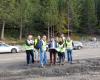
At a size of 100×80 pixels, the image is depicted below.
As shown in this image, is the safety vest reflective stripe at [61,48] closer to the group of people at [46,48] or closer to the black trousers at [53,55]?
the group of people at [46,48]

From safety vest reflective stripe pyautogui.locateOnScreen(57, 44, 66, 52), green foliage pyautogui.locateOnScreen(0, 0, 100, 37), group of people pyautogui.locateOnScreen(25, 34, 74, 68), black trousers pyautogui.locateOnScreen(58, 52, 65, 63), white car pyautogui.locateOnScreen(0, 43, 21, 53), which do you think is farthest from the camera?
A: green foliage pyautogui.locateOnScreen(0, 0, 100, 37)

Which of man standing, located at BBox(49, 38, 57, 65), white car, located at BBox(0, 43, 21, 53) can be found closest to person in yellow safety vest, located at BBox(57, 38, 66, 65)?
man standing, located at BBox(49, 38, 57, 65)

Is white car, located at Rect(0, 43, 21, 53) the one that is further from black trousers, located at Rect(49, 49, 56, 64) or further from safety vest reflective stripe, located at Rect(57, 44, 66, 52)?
safety vest reflective stripe, located at Rect(57, 44, 66, 52)

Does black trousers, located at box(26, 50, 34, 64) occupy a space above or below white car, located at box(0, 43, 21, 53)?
below

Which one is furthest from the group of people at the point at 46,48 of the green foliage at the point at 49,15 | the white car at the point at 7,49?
the green foliage at the point at 49,15

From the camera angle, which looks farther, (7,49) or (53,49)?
(7,49)

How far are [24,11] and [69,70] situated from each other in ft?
164

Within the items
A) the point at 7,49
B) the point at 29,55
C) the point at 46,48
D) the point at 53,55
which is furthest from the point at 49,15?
the point at 29,55

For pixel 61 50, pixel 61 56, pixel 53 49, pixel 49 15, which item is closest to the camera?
pixel 53 49

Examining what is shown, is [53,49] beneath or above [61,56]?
above

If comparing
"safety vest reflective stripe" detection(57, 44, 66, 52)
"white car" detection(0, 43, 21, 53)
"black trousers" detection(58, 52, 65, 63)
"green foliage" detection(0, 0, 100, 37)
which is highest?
"green foliage" detection(0, 0, 100, 37)

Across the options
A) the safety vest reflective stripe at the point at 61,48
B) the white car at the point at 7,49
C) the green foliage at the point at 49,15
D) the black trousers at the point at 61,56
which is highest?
the green foliage at the point at 49,15

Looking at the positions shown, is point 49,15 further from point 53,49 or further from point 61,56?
point 53,49

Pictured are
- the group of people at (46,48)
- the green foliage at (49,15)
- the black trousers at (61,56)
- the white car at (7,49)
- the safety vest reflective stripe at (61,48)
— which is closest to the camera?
the group of people at (46,48)
